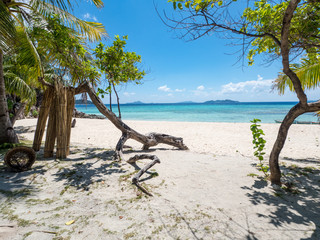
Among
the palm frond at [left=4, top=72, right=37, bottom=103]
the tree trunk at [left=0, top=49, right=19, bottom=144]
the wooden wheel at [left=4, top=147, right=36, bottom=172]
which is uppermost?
the palm frond at [left=4, top=72, right=37, bottom=103]

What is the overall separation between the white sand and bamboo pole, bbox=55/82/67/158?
458 mm

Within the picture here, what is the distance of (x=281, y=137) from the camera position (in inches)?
129

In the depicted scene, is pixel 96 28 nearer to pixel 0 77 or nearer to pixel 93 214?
pixel 0 77

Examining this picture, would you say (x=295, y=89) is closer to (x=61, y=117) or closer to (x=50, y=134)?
(x=61, y=117)

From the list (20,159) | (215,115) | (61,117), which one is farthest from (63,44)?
(215,115)

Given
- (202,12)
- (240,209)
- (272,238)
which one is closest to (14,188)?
(240,209)

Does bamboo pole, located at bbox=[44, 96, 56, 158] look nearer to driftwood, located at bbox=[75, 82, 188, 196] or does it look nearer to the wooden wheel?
the wooden wheel

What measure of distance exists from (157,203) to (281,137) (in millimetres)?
2643

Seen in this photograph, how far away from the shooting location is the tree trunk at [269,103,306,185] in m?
3.13

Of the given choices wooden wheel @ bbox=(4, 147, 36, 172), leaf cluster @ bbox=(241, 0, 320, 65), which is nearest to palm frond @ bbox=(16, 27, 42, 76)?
wooden wheel @ bbox=(4, 147, 36, 172)

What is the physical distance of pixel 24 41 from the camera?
5.17 metres

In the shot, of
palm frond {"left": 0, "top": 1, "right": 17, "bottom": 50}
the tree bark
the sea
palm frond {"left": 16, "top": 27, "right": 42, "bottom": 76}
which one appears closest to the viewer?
the tree bark

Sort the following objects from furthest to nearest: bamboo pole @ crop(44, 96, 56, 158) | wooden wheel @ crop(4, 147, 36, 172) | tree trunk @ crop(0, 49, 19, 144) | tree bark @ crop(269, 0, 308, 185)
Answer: tree trunk @ crop(0, 49, 19, 144) → bamboo pole @ crop(44, 96, 56, 158) → wooden wheel @ crop(4, 147, 36, 172) → tree bark @ crop(269, 0, 308, 185)

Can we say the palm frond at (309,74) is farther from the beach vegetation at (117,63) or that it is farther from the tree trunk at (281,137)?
the beach vegetation at (117,63)
